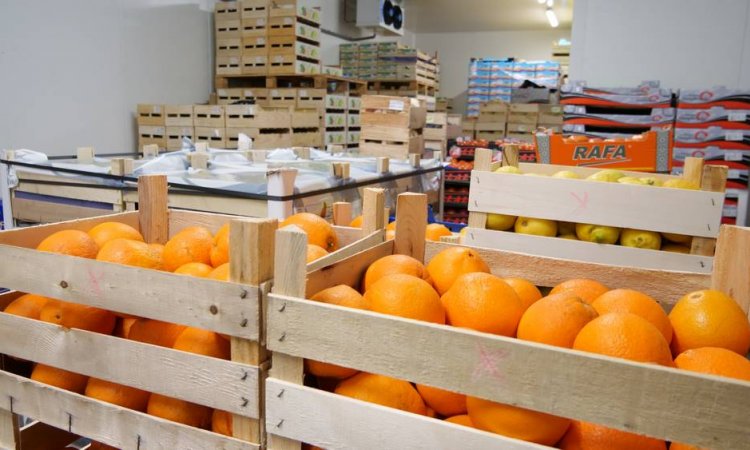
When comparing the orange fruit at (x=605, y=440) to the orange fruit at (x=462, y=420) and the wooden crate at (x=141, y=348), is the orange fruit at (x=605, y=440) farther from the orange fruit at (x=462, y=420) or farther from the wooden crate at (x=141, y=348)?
the wooden crate at (x=141, y=348)

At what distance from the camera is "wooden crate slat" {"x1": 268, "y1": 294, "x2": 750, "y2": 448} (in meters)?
0.75

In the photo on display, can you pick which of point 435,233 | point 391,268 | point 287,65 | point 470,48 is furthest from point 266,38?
point 470,48

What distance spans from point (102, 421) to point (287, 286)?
55cm

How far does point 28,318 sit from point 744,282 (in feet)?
5.18

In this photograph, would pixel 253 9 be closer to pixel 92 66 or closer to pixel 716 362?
pixel 92 66

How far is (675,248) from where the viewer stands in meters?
2.03

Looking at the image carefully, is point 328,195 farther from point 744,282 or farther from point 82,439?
point 744,282

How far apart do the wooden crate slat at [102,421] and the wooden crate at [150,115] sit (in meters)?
6.09

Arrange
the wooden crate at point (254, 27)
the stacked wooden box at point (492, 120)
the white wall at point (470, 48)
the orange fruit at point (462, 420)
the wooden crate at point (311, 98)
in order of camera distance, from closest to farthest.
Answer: the orange fruit at point (462, 420), the wooden crate at point (254, 27), the wooden crate at point (311, 98), the stacked wooden box at point (492, 120), the white wall at point (470, 48)

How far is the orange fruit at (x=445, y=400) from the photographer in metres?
1.01

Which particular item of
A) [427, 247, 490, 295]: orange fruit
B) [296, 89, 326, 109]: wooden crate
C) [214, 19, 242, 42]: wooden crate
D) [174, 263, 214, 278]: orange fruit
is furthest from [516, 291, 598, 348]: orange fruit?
[214, 19, 242, 42]: wooden crate

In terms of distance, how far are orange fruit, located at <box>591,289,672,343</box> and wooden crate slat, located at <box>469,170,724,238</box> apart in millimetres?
891

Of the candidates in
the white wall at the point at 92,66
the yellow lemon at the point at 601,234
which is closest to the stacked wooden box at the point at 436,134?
the white wall at the point at 92,66

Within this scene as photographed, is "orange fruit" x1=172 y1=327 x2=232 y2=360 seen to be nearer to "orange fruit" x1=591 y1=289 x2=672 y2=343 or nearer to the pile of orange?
the pile of orange
